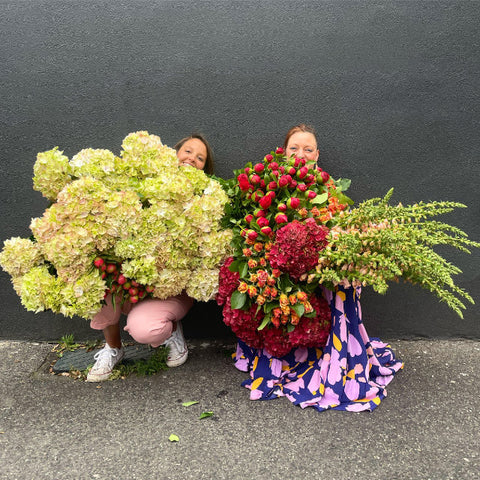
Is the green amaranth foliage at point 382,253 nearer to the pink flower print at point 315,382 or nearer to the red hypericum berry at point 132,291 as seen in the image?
the pink flower print at point 315,382

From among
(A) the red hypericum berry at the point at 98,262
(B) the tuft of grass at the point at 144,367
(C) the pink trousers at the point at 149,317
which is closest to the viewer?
(A) the red hypericum berry at the point at 98,262

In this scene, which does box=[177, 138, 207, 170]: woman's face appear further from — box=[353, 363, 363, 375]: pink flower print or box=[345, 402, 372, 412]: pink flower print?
box=[345, 402, 372, 412]: pink flower print

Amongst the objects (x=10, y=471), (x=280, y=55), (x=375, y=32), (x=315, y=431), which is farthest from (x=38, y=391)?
(x=375, y=32)

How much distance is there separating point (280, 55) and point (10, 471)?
3.11 meters

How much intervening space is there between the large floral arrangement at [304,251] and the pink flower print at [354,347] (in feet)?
0.53

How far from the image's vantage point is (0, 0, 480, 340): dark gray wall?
3070mm

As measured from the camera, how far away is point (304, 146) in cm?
285

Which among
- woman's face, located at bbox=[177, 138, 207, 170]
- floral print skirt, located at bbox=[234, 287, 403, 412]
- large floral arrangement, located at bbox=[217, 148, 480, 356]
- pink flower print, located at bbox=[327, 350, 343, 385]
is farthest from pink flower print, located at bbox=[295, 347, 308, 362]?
woman's face, located at bbox=[177, 138, 207, 170]

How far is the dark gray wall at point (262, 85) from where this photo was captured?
307 cm

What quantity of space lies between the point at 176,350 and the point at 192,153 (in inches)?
55.8

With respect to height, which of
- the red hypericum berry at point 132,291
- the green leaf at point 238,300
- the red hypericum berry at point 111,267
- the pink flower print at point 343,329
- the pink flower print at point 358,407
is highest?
the red hypericum berry at point 111,267

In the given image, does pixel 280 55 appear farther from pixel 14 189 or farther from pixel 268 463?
pixel 268 463

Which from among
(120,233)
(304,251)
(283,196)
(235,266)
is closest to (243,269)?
(235,266)

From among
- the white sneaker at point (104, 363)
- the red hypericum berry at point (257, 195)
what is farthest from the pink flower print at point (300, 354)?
the white sneaker at point (104, 363)
